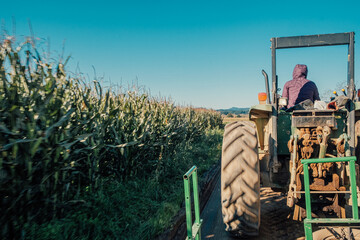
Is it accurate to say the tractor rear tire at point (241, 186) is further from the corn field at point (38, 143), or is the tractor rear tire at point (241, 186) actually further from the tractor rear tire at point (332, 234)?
the corn field at point (38, 143)

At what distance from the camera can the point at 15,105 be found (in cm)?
256

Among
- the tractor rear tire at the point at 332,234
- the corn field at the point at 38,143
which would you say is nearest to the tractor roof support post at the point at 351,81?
the tractor rear tire at the point at 332,234

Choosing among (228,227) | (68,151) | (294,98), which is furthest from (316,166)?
(68,151)

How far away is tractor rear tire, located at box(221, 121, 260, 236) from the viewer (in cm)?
309

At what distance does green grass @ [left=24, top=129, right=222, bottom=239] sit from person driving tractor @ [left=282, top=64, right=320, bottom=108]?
2.51m

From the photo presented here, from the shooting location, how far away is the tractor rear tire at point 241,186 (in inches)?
122

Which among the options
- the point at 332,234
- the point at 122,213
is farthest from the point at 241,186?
the point at 122,213

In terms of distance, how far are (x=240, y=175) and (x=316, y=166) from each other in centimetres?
84

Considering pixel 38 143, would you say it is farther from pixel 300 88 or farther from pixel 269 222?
pixel 300 88

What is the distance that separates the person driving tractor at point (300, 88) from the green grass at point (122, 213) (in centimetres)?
251

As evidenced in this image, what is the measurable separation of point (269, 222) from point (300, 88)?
212 cm

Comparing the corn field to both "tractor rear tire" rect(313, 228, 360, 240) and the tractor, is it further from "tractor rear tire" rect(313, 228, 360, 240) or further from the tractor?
"tractor rear tire" rect(313, 228, 360, 240)

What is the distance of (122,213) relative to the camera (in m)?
3.60

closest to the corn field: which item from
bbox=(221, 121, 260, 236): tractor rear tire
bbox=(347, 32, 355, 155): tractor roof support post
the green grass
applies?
the green grass
